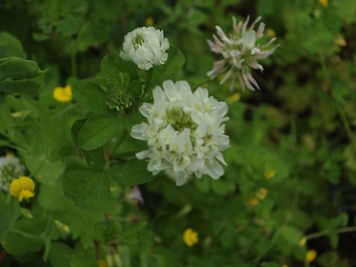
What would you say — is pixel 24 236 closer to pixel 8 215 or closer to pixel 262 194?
pixel 8 215

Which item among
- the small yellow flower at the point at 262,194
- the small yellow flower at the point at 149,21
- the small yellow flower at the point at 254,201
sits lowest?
the small yellow flower at the point at 254,201

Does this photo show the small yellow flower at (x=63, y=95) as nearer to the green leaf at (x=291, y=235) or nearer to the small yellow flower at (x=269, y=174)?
the small yellow flower at (x=269, y=174)

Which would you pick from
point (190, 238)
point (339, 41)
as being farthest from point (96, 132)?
point (339, 41)

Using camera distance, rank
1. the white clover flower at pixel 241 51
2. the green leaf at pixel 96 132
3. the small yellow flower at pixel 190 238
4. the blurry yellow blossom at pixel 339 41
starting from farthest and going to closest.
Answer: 1. the blurry yellow blossom at pixel 339 41
2. the small yellow flower at pixel 190 238
3. the white clover flower at pixel 241 51
4. the green leaf at pixel 96 132

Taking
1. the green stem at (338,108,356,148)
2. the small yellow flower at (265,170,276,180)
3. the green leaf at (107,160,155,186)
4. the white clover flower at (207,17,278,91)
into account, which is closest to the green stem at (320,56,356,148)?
the green stem at (338,108,356,148)

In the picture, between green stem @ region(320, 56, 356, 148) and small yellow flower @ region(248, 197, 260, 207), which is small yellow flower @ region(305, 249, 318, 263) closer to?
small yellow flower @ region(248, 197, 260, 207)

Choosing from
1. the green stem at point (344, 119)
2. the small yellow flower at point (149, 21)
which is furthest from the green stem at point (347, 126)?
the small yellow flower at point (149, 21)
